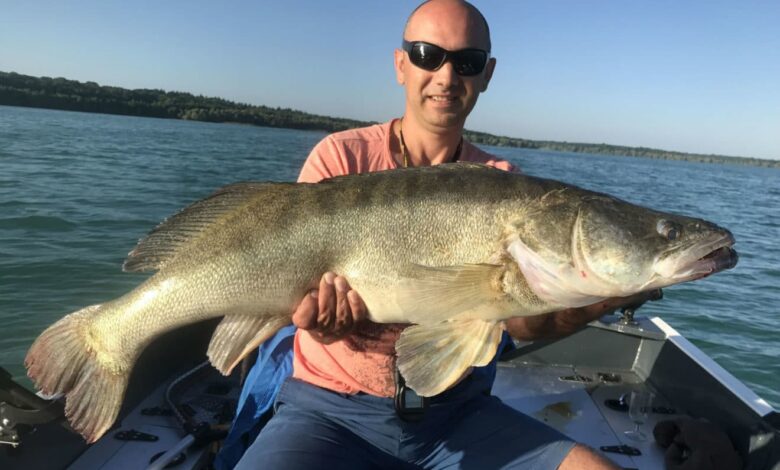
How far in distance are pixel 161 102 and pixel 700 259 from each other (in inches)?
4266

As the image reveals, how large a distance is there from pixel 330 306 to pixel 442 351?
0.65 meters

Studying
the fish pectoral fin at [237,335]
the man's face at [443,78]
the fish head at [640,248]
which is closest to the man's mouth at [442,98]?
the man's face at [443,78]

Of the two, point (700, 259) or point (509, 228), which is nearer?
point (700, 259)

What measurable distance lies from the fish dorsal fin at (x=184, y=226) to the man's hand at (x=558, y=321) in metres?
1.71

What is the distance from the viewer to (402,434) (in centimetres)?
346

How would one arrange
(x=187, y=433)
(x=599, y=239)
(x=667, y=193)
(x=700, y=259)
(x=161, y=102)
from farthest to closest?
(x=161, y=102)
(x=667, y=193)
(x=187, y=433)
(x=599, y=239)
(x=700, y=259)

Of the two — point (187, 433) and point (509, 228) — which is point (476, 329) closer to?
point (509, 228)

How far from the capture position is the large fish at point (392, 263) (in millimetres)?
2947

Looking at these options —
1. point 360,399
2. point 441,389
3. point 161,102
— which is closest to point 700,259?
point 441,389

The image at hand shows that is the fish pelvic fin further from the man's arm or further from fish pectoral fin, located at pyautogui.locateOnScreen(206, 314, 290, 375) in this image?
the man's arm

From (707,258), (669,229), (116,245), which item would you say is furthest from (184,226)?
(116,245)

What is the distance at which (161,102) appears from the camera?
100125mm

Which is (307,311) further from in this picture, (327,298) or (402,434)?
(402,434)

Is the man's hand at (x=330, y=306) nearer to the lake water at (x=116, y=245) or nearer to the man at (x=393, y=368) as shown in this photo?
the man at (x=393, y=368)
